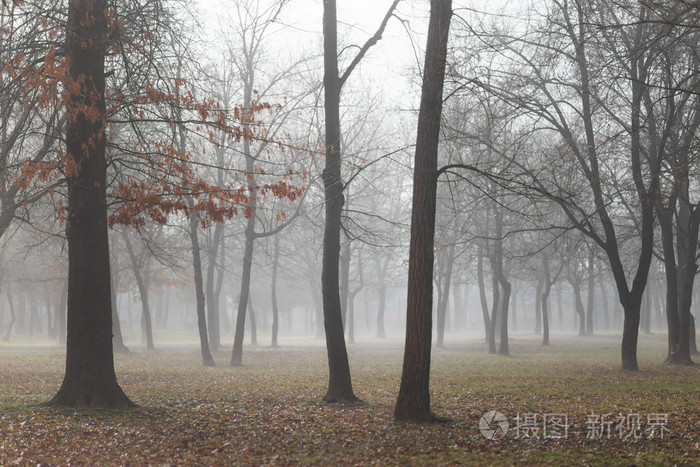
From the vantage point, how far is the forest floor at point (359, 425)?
6.83 meters

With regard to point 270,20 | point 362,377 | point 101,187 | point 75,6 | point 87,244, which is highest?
point 270,20

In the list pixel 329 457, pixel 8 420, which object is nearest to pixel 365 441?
pixel 329 457

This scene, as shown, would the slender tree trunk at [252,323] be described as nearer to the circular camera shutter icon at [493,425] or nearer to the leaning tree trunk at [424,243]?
the leaning tree trunk at [424,243]

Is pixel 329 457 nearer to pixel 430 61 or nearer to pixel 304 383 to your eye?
pixel 430 61

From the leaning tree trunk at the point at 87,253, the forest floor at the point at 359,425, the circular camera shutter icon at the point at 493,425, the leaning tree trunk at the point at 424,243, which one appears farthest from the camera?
the leaning tree trunk at the point at 87,253

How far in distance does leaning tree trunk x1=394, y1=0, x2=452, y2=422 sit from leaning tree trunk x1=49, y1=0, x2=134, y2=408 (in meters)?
4.78

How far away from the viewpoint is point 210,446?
24.6 feet

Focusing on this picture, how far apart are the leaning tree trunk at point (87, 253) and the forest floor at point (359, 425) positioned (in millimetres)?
621

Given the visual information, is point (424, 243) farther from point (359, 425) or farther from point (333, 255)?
point (333, 255)

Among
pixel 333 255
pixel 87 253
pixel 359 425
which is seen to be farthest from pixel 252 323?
pixel 359 425

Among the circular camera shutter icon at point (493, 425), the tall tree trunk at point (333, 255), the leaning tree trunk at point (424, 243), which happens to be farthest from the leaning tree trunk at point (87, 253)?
the circular camera shutter icon at point (493, 425)

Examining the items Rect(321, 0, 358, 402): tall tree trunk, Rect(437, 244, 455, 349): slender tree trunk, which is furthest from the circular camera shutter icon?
Rect(437, 244, 455, 349): slender tree trunk

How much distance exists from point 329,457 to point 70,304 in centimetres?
546

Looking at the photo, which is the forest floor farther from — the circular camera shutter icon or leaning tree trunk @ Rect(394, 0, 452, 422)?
leaning tree trunk @ Rect(394, 0, 452, 422)
